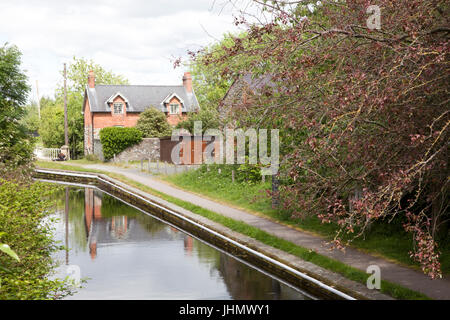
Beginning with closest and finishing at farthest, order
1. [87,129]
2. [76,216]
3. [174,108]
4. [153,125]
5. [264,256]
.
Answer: [264,256] → [76,216] → [153,125] → [174,108] → [87,129]

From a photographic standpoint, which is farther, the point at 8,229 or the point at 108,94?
the point at 108,94

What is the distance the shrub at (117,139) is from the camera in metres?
47.8

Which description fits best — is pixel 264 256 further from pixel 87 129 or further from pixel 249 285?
pixel 87 129

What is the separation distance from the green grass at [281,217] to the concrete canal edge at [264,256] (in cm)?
118

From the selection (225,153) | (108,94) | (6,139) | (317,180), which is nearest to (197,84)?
(108,94)

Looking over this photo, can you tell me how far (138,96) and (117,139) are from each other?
A: 1109 centimetres

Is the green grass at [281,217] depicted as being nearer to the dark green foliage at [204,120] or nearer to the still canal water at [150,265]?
the still canal water at [150,265]

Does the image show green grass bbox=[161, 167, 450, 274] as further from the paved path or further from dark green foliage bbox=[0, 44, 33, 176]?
dark green foliage bbox=[0, 44, 33, 176]

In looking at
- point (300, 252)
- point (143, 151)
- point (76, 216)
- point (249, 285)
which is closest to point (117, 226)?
point (76, 216)

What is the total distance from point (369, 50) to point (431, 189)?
9.65 ft

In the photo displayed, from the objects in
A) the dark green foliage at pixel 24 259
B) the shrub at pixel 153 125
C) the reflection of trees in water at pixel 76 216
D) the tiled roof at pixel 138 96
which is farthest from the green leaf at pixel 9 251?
the tiled roof at pixel 138 96

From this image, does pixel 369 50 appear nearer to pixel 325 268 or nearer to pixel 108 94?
pixel 325 268

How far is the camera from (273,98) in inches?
412

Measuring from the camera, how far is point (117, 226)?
18141mm
